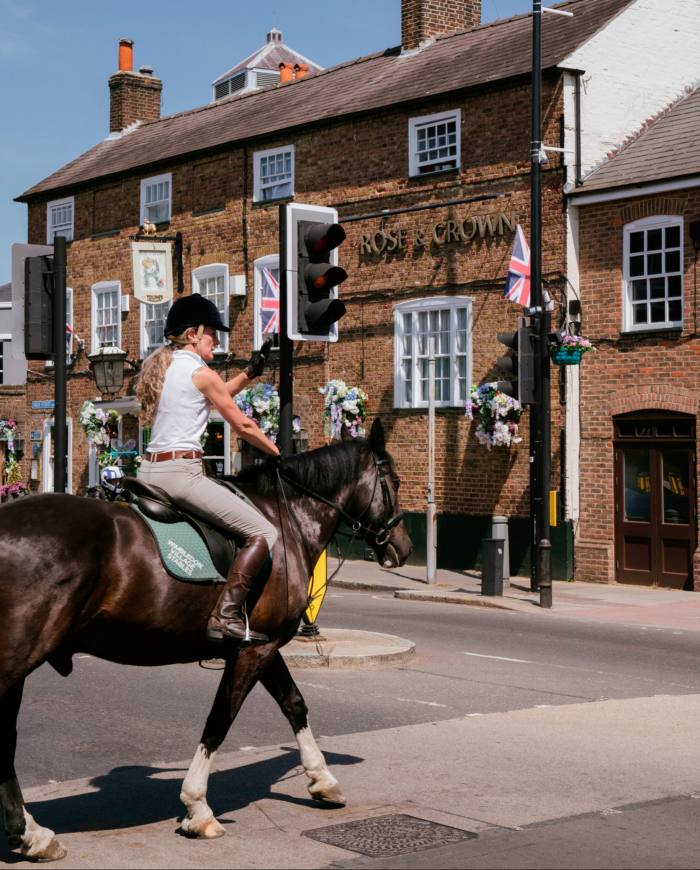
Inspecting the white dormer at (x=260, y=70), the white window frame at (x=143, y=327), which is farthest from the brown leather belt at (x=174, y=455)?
the white dormer at (x=260, y=70)

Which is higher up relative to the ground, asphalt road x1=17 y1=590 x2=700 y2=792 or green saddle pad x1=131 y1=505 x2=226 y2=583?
green saddle pad x1=131 y1=505 x2=226 y2=583

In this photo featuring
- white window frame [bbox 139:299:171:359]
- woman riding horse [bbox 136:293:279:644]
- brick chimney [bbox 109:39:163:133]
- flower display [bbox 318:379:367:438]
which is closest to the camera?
woman riding horse [bbox 136:293:279:644]

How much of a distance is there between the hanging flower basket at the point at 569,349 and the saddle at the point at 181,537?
48.4 ft

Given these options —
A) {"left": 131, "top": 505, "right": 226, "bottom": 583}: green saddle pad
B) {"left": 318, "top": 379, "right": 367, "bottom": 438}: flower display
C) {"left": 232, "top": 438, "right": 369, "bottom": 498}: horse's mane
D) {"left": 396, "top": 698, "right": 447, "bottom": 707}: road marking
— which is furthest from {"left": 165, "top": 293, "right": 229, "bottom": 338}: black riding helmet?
{"left": 318, "top": 379, "right": 367, "bottom": 438}: flower display

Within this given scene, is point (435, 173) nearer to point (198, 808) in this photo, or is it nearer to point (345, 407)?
point (345, 407)

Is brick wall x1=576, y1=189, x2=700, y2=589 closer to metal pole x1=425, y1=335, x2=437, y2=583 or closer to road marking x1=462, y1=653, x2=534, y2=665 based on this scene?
metal pole x1=425, y1=335, x2=437, y2=583

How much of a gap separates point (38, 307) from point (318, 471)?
3965 mm

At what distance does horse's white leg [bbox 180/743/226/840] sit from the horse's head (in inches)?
65.6

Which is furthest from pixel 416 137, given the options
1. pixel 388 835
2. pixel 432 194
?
pixel 388 835

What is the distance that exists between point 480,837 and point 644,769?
6.37 ft

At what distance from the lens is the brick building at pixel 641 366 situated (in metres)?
20.7

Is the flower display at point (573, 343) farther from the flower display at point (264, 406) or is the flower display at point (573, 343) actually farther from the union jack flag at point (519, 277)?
the flower display at point (264, 406)

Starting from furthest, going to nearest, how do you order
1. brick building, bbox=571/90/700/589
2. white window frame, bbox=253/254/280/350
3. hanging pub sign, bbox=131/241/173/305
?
hanging pub sign, bbox=131/241/173/305 → white window frame, bbox=253/254/280/350 → brick building, bbox=571/90/700/589

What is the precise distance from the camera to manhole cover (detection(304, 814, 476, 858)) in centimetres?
612
